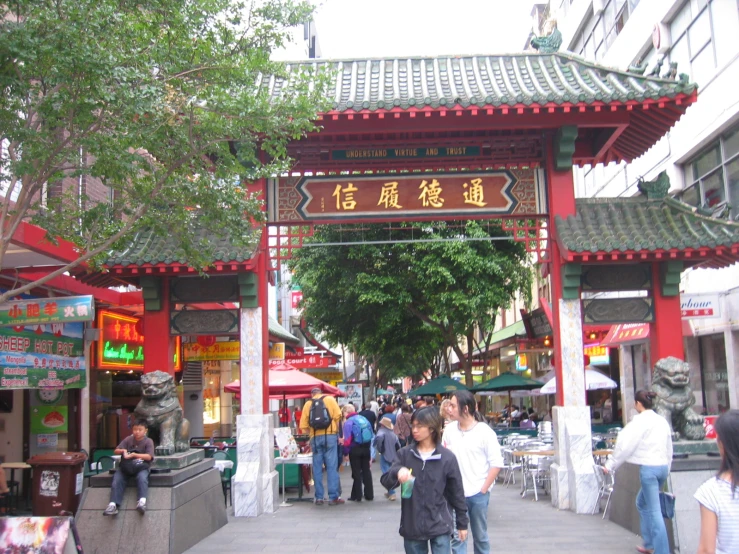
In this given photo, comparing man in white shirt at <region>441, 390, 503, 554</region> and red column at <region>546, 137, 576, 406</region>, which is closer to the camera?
man in white shirt at <region>441, 390, 503, 554</region>

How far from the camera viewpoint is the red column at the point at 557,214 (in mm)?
12383

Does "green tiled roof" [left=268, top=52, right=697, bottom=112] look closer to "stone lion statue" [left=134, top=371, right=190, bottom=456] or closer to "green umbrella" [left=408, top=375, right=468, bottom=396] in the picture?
"stone lion statue" [left=134, top=371, right=190, bottom=456]

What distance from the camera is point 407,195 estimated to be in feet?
41.8

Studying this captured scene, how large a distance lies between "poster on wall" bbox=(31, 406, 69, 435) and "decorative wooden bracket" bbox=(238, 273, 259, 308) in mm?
5432

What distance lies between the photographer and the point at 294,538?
33.2 feet

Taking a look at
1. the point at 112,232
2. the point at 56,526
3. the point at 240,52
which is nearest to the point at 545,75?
the point at 240,52

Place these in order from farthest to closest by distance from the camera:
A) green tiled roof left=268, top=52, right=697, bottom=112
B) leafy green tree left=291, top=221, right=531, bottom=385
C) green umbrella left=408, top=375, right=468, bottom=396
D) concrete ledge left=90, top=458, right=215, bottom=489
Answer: green umbrella left=408, top=375, right=468, bottom=396, leafy green tree left=291, top=221, right=531, bottom=385, green tiled roof left=268, top=52, right=697, bottom=112, concrete ledge left=90, top=458, right=215, bottom=489

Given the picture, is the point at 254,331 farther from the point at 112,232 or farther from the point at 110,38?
the point at 110,38

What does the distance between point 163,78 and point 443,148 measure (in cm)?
565

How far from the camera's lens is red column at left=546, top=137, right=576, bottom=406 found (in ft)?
40.6

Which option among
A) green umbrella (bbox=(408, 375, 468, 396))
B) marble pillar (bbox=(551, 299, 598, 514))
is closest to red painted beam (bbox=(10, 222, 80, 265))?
marble pillar (bbox=(551, 299, 598, 514))

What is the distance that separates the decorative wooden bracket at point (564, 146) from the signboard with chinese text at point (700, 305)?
473 centimetres

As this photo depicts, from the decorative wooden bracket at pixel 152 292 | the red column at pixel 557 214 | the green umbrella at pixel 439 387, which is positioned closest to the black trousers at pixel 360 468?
the red column at pixel 557 214

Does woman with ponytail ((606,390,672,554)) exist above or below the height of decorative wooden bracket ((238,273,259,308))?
below
